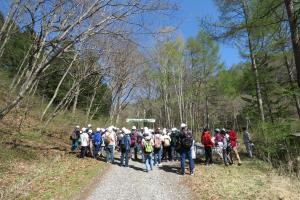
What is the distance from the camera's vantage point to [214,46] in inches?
1510

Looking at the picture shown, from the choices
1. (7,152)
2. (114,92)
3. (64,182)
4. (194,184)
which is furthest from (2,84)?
(194,184)

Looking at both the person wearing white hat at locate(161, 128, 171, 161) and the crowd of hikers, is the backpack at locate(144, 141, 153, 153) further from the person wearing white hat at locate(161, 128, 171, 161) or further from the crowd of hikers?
the person wearing white hat at locate(161, 128, 171, 161)

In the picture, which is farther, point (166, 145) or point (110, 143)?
point (166, 145)

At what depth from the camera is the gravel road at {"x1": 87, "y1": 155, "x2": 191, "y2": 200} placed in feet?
35.9

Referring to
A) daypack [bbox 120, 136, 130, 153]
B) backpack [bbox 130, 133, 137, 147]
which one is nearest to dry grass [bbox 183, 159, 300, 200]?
daypack [bbox 120, 136, 130, 153]

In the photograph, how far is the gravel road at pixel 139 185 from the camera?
35.9 ft

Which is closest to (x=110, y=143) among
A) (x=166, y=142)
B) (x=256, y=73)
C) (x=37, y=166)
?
(x=166, y=142)

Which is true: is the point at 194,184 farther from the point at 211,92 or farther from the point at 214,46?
the point at 211,92

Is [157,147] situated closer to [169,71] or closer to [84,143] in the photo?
[84,143]

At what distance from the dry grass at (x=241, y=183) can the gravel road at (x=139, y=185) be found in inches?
23.7

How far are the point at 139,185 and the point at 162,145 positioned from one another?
19.4 ft

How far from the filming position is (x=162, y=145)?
18.3 meters

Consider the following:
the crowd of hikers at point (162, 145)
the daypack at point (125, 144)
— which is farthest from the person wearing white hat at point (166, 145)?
the daypack at point (125, 144)

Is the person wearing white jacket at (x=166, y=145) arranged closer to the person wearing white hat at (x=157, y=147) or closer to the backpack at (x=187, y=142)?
the person wearing white hat at (x=157, y=147)
